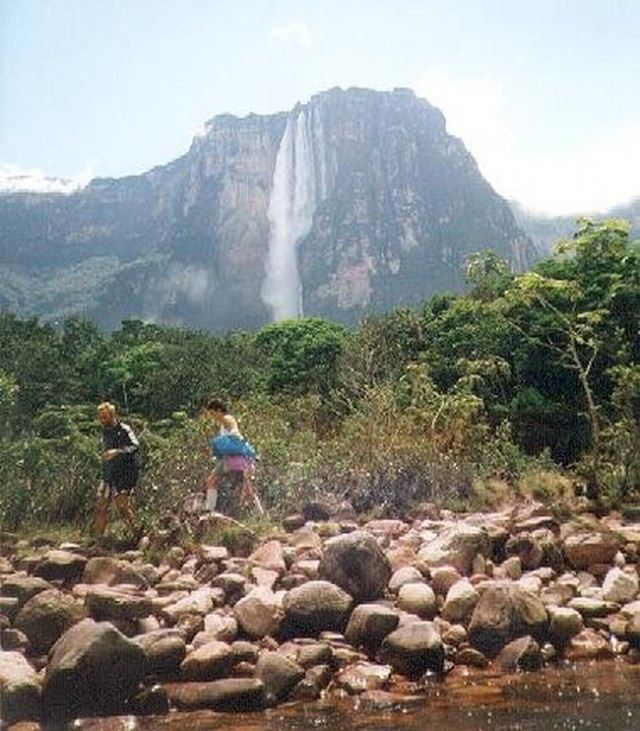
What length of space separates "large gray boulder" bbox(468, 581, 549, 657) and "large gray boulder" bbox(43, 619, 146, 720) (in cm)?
256

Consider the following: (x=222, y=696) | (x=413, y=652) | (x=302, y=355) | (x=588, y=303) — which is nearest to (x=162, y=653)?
(x=222, y=696)

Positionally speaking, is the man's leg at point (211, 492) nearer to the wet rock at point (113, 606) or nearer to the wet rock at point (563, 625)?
the wet rock at point (113, 606)

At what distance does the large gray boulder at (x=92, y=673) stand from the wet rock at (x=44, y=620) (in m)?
0.53

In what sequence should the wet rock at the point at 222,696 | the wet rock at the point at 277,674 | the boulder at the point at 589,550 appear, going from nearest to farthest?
1. the wet rock at the point at 222,696
2. the wet rock at the point at 277,674
3. the boulder at the point at 589,550

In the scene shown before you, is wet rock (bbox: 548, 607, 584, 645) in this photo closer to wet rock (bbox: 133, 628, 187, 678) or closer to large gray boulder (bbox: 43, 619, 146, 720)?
wet rock (bbox: 133, 628, 187, 678)

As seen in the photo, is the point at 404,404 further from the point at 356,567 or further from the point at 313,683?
the point at 313,683

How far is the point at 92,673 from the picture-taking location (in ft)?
18.0

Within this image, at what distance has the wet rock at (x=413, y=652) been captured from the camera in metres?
6.22

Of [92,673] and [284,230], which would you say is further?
[284,230]

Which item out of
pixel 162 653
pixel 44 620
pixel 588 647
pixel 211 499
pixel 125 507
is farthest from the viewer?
pixel 211 499

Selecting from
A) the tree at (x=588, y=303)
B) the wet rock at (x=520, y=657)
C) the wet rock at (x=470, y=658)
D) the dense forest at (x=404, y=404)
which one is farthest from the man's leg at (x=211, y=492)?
the tree at (x=588, y=303)

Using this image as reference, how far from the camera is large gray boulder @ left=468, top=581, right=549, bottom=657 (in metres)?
6.66

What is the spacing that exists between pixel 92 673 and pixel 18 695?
444mm

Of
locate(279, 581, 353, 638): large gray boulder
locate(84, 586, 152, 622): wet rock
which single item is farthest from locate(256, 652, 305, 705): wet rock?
locate(84, 586, 152, 622): wet rock
